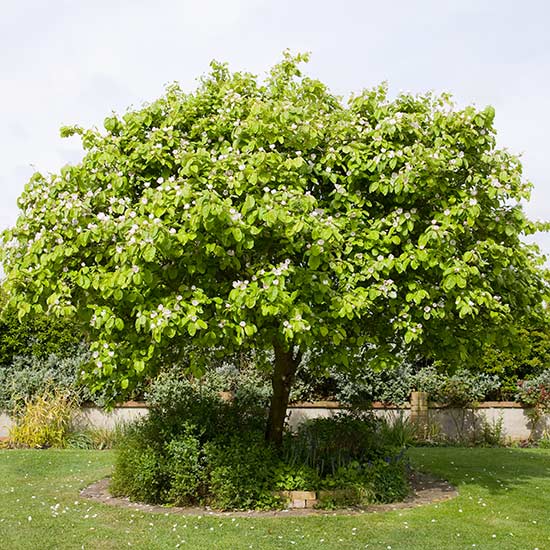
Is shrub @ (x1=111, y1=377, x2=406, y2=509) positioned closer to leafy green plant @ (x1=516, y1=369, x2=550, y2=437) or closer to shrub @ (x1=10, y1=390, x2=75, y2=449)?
shrub @ (x1=10, y1=390, x2=75, y2=449)

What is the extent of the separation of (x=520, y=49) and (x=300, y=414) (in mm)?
8116

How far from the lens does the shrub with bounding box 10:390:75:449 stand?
1325cm

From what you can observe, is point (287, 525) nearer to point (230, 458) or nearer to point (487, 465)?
point (230, 458)

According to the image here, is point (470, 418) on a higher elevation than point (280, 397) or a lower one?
lower

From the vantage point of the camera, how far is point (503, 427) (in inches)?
556

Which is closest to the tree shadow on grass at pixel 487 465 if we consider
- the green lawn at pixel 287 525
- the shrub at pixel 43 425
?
the green lawn at pixel 287 525

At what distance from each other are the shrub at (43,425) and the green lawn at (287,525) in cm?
384

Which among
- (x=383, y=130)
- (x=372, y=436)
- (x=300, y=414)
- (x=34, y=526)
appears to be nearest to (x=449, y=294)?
(x=383, y=130)

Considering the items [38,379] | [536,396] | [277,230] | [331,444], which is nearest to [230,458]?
[331,444]

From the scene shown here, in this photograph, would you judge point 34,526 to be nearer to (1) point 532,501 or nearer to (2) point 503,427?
(1) point 532,501

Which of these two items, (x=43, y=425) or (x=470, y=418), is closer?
(x=43, y=425)

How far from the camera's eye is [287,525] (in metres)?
7.05

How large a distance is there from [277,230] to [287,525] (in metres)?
2.89

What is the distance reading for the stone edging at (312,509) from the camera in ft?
24.8
